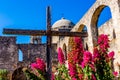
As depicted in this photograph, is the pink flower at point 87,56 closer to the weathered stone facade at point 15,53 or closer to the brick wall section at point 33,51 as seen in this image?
the weathered stone facade at point 15,53

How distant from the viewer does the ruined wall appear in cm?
2752

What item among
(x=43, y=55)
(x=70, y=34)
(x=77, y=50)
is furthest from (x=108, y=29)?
(x=43, y=55)

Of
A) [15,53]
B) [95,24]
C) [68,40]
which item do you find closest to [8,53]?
[15,53]

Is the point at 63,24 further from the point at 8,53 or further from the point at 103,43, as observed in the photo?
the point at 103,43

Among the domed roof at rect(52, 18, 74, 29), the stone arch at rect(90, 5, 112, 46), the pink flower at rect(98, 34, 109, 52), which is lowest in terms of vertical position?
the pink flower at rect(98, 34, 109, 52)

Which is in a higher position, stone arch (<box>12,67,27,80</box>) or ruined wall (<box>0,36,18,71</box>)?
ruined wall (<box>0,36,18,71</box>)

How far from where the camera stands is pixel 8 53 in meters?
27.9

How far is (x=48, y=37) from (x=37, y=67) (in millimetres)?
1264

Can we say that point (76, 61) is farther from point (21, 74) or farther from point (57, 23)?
point (57, 23)

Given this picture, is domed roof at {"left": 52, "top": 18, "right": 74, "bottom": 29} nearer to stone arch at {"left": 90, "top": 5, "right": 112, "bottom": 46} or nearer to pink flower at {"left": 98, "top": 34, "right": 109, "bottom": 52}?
stone arch at {"left": 90, "top": 5, "right": 112, "bottom": 46}

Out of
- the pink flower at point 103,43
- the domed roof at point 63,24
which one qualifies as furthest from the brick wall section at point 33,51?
the pink flower at point 103,43

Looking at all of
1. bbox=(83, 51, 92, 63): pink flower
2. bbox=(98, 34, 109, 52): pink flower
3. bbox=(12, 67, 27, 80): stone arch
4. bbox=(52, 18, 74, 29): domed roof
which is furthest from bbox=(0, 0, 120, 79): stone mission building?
bbox=(83, 51, 92, 63): pink flower

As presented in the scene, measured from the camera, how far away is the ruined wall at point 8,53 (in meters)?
27.5

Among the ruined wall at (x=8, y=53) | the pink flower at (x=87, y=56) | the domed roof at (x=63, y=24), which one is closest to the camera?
the pink flower at (x=87, y=56)
